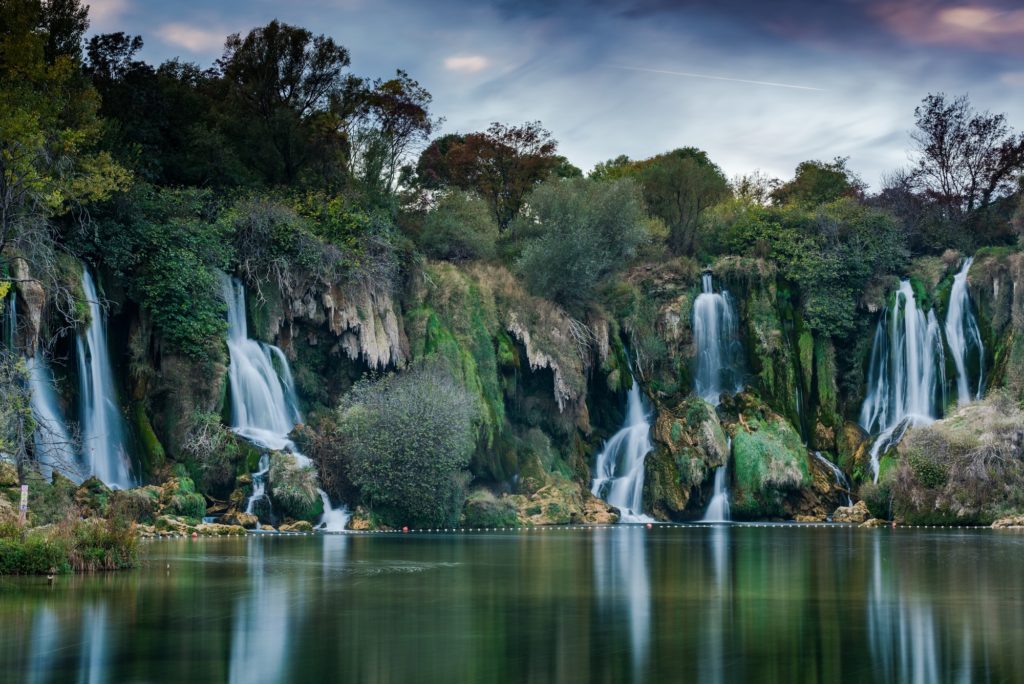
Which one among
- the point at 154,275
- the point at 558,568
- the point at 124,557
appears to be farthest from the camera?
the point at 154,275

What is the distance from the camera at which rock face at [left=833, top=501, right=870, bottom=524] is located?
56.9m

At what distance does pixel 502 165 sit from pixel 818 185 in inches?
924

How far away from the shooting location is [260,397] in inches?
1929

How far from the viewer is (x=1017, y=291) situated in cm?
6238

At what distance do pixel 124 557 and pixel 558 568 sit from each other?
30.9 ft

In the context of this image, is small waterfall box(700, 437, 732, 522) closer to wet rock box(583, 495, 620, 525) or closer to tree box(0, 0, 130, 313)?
wet rock box(583, 495, 620, 525)

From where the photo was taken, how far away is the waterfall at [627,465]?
5850 centimetres

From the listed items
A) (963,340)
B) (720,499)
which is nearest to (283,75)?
(720,499)

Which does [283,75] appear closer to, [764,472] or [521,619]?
[764,472]

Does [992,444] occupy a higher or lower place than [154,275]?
lower

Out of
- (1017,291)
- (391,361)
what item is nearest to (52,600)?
(391,361)

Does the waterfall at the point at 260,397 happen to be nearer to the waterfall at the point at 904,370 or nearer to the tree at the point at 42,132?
the tree at the point at 42,132

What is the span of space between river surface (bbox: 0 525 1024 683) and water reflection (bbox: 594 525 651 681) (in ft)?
0.22

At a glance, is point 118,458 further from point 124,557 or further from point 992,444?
point 992,444
